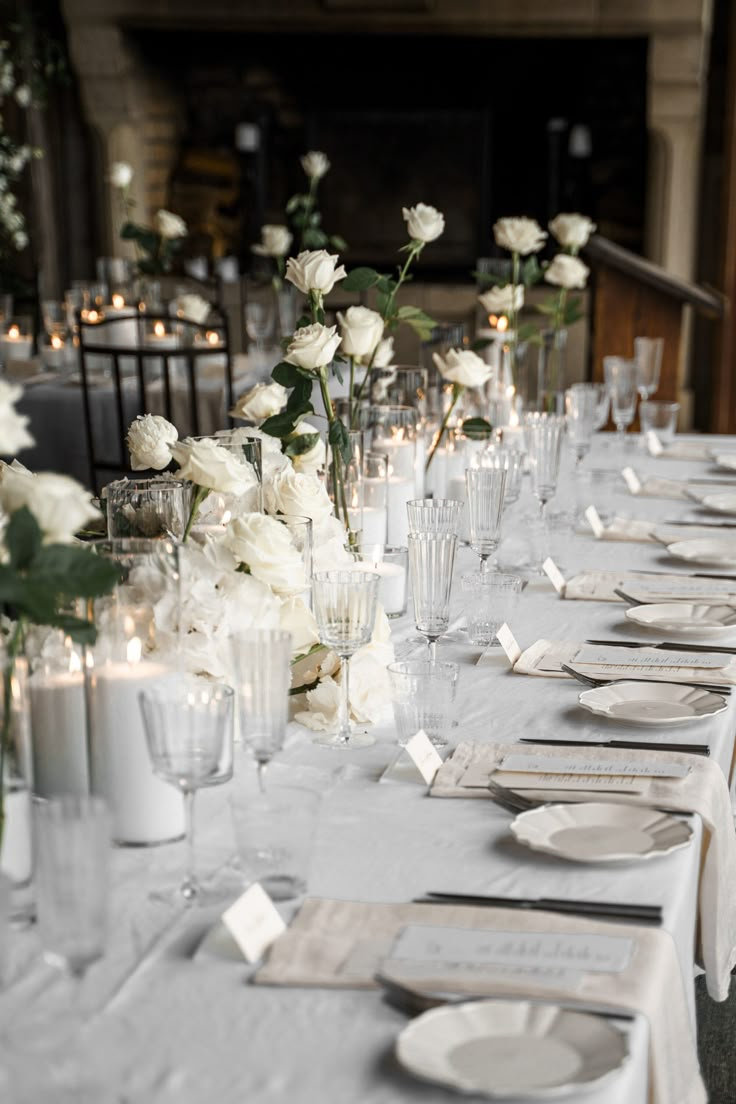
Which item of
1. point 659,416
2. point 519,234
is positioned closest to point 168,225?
point 519,234

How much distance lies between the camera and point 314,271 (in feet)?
6.31

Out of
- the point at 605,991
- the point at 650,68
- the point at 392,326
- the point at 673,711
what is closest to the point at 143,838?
the point at 605,991

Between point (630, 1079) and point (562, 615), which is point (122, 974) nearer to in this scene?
point (630, 1079)

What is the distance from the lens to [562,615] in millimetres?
2027

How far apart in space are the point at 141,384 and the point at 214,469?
245cm

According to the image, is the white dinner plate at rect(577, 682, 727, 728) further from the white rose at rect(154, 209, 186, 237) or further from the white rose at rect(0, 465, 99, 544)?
the white rose at rect(154, 209, 186, 237)

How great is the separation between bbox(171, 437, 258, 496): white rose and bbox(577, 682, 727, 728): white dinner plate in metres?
0.48

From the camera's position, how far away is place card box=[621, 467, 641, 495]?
118 inches

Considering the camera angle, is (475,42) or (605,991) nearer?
(605,991)

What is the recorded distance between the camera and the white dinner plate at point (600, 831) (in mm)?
1193

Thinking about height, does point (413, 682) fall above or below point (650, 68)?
below

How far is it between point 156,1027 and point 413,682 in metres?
0.53

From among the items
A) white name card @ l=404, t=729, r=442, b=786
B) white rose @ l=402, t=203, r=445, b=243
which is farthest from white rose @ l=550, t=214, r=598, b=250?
white name card @ l=404, t=729, r=442, b=786

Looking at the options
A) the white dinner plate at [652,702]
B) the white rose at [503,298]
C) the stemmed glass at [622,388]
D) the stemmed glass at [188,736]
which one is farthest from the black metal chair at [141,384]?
the stemmed glass at [188,736]
